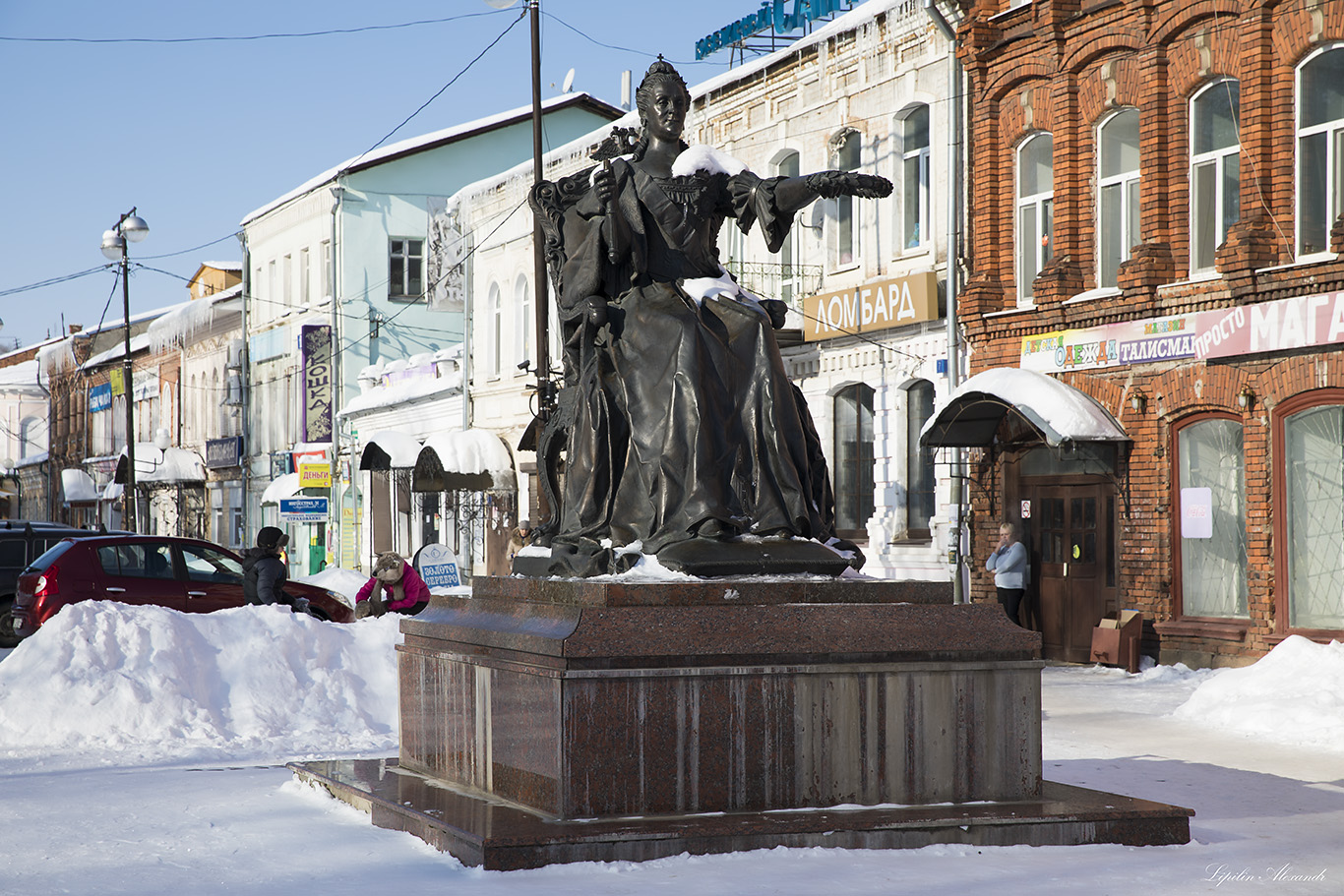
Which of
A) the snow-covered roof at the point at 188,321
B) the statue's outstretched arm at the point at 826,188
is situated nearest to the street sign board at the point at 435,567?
the statue's outstretched arm at the point at 826,188

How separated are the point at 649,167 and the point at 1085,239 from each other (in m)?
12.2

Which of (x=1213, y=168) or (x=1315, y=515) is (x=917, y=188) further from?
(x=1315, y=515)

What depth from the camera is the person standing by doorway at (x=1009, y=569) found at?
19.6 meters

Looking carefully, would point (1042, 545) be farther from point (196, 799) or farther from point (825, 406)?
point (196, 799)

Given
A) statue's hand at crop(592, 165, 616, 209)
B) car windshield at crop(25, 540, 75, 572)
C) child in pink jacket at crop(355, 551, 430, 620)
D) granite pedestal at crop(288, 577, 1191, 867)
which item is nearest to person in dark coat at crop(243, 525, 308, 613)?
child in pink jacket at crop(355, 551, 430, 620)

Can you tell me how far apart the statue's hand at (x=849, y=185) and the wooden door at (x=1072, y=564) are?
39.5 ft

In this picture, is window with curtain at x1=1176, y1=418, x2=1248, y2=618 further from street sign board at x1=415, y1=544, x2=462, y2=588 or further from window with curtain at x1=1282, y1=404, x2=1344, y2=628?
street sign board at x1=415, y1=544, x2=462, y2=588

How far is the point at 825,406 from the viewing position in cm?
2430

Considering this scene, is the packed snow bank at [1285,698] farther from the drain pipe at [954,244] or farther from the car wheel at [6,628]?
the car wheel at [6,628]

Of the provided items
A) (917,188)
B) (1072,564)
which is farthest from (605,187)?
(917,188)

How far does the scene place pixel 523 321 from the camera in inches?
1361

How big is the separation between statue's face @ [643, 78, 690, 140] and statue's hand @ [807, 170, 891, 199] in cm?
83

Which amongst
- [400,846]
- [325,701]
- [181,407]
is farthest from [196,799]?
[181,407]

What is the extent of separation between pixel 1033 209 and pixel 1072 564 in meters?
4.38
